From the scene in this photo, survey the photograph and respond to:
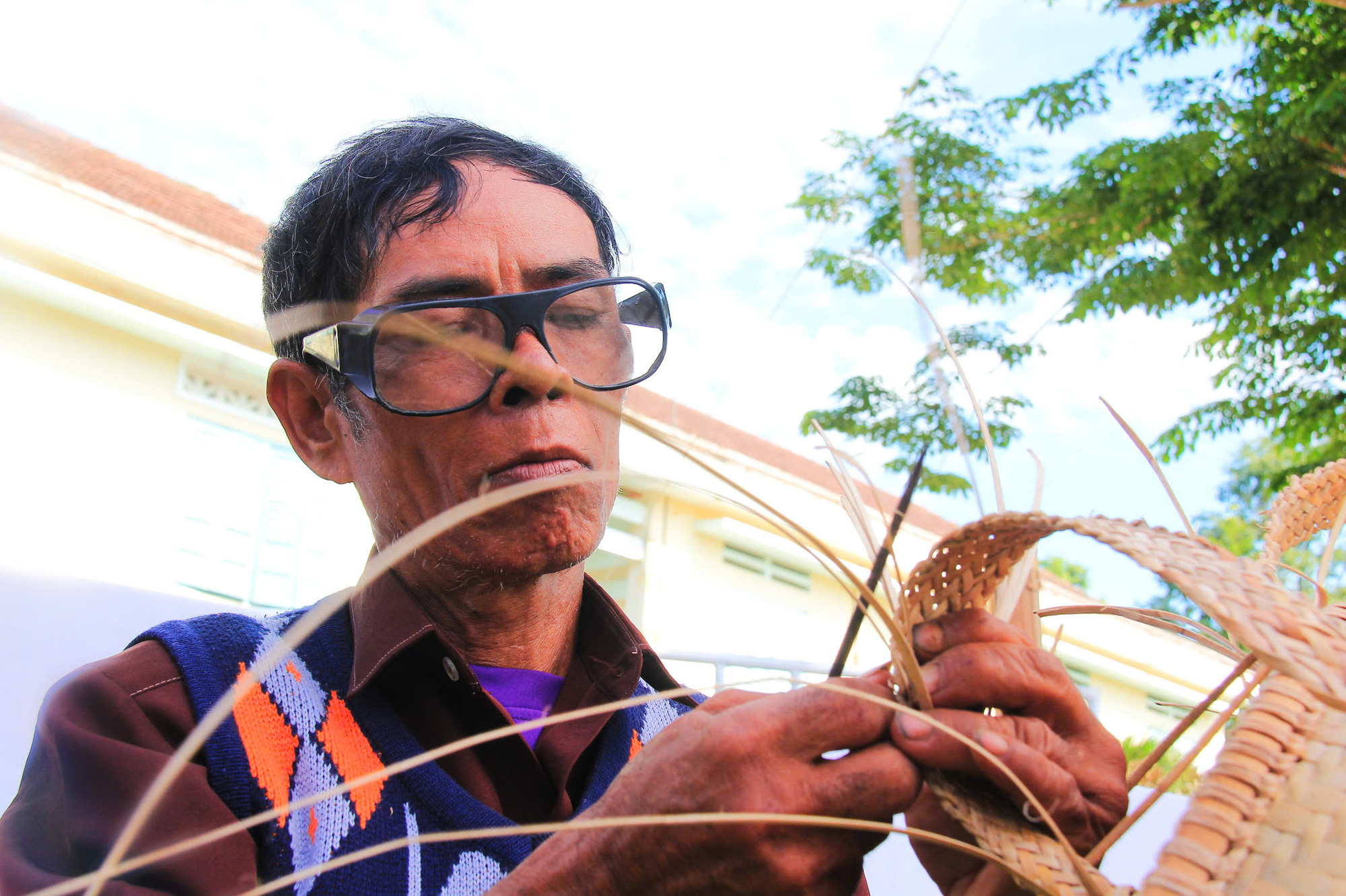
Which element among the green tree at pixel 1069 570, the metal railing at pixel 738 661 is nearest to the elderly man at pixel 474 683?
the metal railing at pixel 738 661

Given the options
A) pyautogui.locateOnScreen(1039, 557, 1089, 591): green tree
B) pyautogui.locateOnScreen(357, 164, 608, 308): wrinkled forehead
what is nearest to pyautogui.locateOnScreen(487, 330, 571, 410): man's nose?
pyautogui.locateOnScreen(357, 164, 608, 308): wrinkled forehead

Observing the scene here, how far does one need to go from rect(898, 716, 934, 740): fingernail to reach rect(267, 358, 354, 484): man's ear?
97 centimetres

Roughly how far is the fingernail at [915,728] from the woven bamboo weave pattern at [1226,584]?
Answer: 103mm

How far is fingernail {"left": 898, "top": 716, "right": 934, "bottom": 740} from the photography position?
0.67m

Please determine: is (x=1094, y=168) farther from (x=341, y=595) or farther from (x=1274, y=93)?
(x=341, y=595)

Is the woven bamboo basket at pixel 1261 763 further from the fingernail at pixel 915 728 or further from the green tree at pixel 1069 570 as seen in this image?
the green tree at pixel 1069 570

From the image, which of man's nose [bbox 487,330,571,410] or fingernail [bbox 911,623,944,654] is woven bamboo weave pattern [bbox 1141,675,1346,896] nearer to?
fingernail [bbox 911,623,944,654]

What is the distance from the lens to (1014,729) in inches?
27.9

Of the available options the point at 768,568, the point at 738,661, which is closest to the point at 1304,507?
the point at 738,661

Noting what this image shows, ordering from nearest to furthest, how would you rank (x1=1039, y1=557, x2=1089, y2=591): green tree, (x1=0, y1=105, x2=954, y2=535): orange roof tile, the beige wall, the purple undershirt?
1. the purple undershirt
2. the beige wall
3. (x1=0, y1=105, x2=954, y2=535): orange roof tile
4. (x1=1039, y1=557, x2=1089, y2=591): green tree

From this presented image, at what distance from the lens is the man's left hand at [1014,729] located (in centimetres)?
66

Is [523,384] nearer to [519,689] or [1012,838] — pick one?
[519,689]

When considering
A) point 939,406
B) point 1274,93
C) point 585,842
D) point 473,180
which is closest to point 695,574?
point 939,406

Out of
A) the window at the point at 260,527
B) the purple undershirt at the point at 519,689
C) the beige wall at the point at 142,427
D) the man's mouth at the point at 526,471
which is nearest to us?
the man's mouth at the point at 526,471
